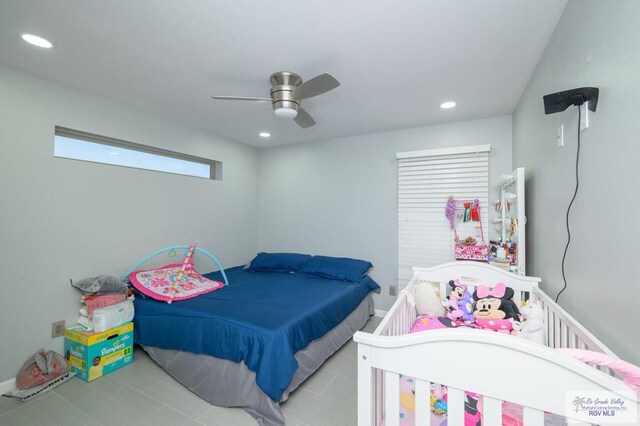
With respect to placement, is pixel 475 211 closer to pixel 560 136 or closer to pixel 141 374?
pixel 560 136

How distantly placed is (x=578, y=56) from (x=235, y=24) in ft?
5.78

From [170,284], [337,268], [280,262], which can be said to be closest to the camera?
[170,284]

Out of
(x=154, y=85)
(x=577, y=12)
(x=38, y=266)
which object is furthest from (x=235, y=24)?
(x=38, y=266)

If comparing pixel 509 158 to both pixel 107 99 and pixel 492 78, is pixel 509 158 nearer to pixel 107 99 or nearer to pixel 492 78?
pixel 492 78

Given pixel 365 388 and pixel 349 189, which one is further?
pixel 349 189

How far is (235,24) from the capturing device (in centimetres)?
160

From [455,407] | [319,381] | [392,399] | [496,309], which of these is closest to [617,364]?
[455,407]

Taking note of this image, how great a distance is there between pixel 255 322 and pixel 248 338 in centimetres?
12

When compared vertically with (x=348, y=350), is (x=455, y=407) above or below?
above

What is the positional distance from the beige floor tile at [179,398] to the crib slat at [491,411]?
5.92 ft

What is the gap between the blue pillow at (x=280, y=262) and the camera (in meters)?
3.71

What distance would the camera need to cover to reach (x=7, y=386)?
6.63ft

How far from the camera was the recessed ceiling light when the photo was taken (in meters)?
1.71

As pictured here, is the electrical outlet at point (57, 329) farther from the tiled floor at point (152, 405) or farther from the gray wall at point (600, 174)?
the gray wall at point (600, 174)
